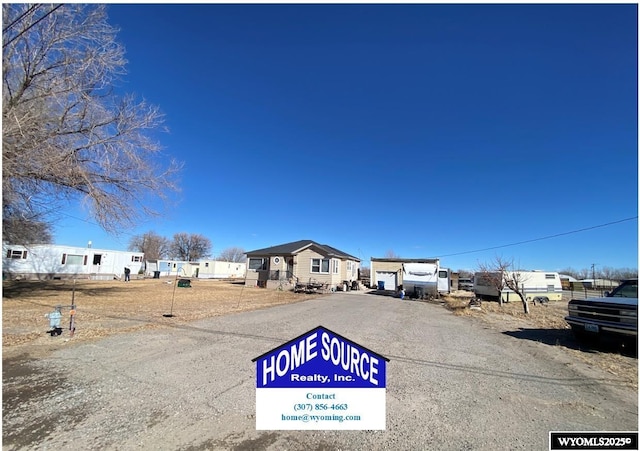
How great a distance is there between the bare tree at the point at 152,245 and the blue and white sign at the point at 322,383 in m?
79.1

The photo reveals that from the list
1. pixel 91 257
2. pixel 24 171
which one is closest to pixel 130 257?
pixel 91 257

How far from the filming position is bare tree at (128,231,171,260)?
232ft

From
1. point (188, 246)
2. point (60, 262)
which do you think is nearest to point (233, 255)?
point (188, 246)

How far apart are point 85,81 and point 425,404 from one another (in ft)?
43.2

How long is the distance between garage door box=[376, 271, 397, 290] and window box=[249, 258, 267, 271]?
1193 cm

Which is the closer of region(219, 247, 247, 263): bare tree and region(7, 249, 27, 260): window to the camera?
region(7, 249, 27, 260): window

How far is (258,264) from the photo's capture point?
90.5 feet

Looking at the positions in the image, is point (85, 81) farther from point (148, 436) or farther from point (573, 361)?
point (573, 361)

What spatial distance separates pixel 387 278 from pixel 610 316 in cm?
2501

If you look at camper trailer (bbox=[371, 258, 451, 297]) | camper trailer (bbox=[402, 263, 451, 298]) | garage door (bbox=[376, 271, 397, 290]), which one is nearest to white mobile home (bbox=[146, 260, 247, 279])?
garage door (bbox=[376, 271, 397, 290])

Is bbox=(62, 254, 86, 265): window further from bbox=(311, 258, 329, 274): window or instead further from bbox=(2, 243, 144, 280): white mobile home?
bbox=(311, 258, 329, 274): window

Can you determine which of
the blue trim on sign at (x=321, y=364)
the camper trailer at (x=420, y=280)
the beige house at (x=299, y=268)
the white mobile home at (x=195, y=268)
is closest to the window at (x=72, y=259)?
the white mobile home at (x=195, y=268)

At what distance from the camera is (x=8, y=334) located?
6.57m

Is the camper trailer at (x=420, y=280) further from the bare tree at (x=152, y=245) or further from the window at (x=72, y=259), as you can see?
the bare tree at (x=152, y=245)
